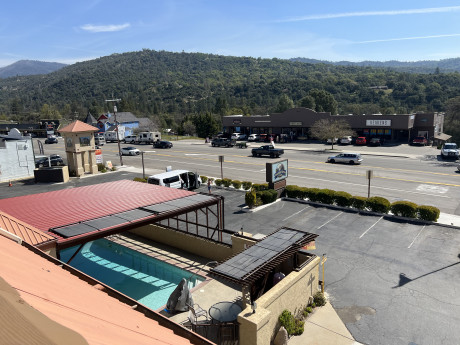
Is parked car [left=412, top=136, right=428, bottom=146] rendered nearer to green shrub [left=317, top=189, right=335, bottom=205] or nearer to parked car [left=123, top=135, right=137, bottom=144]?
green shrub [left=317, top=189, right=335, bottom=205]

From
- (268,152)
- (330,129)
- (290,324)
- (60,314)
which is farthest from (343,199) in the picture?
(330,129)

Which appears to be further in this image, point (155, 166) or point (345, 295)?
point (155, 166)

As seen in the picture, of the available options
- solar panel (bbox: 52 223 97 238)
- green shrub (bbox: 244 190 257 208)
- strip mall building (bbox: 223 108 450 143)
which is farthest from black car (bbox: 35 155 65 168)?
strip mall building (bbox: 223 108 450 143)

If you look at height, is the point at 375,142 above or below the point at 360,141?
below

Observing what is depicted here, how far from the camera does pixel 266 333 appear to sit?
9.30 meters

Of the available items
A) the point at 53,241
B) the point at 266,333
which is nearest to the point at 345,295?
the point at 266,333

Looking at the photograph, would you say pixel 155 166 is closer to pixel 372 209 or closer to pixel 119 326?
pixel 372 209

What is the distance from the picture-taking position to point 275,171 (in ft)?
83.1

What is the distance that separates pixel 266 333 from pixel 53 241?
21.6 ft

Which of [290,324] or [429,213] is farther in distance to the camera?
[429,213]

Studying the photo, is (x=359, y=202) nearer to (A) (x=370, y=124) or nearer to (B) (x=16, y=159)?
(B) (x=16, y=159)

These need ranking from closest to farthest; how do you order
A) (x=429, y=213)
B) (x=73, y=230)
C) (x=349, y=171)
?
1. (x=73, y=230)
2. (x=429, y=213)
3. (x=349, y=171)

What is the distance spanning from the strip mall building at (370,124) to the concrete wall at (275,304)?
51356 mm

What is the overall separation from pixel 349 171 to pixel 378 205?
15.2 m
